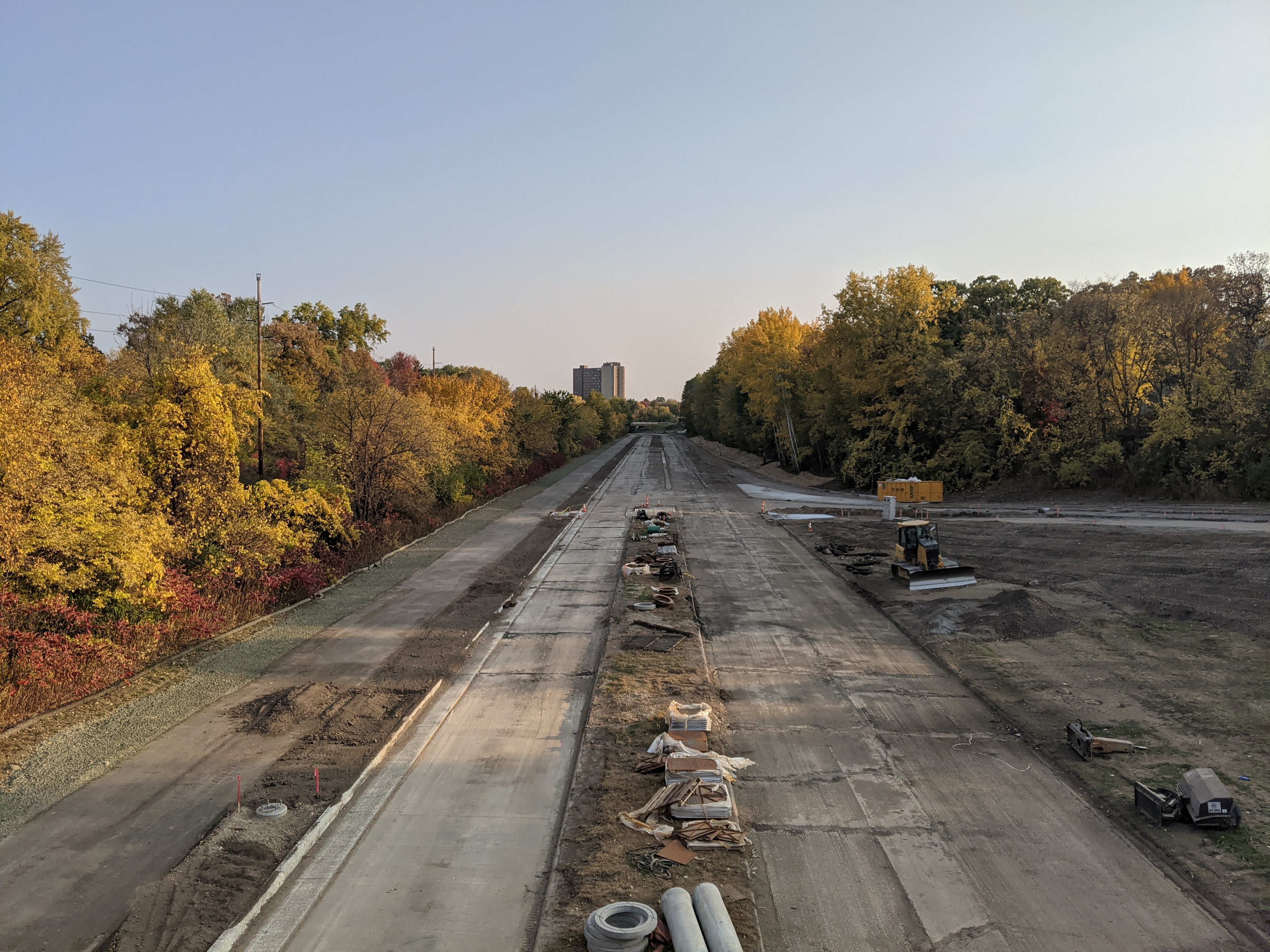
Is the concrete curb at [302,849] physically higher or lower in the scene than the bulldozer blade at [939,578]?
lower

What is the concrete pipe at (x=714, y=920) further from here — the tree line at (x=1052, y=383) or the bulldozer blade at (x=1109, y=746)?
the tree line at (x=1052, y=383)

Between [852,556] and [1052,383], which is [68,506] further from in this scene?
[1052,383]

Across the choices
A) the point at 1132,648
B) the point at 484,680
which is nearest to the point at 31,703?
the point at 484,680

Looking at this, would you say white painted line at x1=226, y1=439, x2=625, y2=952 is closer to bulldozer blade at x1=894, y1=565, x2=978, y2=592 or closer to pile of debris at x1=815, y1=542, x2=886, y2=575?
bulldozer blade at x1=894, y1=565, x2=978, y2=592

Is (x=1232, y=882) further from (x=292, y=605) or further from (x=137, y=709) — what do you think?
(x=292, y=605)

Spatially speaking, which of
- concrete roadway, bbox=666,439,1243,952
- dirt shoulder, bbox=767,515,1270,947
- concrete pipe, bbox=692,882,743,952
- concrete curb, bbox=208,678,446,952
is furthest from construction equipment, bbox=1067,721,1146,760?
concrete curb, bbox=208,678,446,952

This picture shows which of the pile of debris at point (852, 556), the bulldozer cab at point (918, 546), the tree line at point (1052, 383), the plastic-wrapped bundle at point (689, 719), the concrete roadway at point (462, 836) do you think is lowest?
the concrete roadway at point (462, 836)

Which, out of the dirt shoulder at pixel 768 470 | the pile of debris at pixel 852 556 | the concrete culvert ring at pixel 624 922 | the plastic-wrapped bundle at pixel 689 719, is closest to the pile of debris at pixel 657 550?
the pile of debris at pixel 852 556
